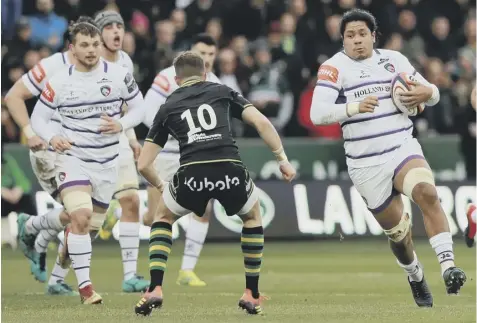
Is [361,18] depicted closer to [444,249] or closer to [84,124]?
[444,249]

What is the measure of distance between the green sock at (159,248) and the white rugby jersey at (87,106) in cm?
220

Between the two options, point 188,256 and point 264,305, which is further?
point 188,256

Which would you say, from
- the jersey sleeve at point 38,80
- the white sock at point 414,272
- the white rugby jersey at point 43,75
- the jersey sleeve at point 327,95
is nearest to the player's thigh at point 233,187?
the jersey sleeve at point 327,95

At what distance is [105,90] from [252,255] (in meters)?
2.79

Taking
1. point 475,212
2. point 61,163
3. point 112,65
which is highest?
point 112,65

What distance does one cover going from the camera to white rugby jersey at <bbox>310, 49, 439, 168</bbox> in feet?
39.0

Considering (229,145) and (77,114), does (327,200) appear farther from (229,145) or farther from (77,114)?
(229,145)

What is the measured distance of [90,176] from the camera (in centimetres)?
1323

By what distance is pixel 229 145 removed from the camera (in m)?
11.2

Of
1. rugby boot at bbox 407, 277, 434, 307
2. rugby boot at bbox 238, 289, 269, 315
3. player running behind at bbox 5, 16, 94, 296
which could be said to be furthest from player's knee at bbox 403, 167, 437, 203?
player running behind at bbox 5, 16, 94, 296

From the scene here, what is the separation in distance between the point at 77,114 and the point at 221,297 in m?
2.30

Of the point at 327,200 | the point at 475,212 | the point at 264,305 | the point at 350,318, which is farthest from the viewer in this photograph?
the point at 327,200

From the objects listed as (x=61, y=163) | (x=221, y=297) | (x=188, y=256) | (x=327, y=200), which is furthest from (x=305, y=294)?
(x=327, y=200)

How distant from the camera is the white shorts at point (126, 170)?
47.8 feet
